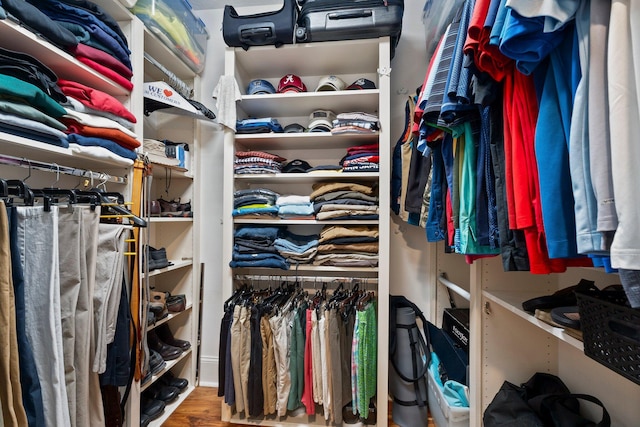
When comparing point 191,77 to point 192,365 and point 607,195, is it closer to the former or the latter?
point 192,365

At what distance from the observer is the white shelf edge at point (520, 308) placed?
0.68 metres

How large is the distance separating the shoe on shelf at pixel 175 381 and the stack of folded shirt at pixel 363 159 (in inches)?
65.9

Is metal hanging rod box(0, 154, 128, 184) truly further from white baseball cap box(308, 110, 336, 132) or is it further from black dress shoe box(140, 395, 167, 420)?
black dress shoe box(140, 395, 167, 420)

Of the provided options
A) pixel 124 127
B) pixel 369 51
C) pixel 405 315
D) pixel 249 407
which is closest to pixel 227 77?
pixel 124 127

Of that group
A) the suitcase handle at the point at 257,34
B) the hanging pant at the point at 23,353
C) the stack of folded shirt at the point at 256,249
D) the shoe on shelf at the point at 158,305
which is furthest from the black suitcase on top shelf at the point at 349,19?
the shoe on shelf at the point at 158,305

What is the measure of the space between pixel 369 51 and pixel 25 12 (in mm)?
1462

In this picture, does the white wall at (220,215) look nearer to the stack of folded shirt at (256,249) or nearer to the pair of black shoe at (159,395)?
the pair of black shoe at (159,395)

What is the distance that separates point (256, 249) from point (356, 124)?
0.90m

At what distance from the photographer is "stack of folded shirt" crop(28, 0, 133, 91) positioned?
1.12 metres

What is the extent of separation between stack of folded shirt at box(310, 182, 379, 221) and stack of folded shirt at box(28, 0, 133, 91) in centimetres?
110

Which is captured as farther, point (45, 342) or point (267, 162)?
point (267, 162)

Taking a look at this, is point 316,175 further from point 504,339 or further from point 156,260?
point 504,339

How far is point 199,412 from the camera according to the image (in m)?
1.68

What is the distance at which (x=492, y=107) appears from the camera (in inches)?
28.0
